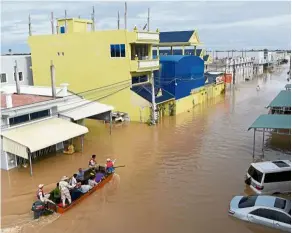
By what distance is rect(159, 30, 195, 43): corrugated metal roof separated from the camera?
141ft

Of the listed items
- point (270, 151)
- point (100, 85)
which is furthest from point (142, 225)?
point (100, 85)

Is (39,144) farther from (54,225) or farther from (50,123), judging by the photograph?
(54,225)

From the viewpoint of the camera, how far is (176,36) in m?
44.1

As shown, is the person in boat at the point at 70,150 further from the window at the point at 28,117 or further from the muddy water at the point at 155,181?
the window at the point at 28,117

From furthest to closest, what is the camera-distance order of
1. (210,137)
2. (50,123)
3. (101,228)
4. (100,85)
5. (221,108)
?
(221,108) → (100,85) → (210,137) → (50,123) → (101,228)

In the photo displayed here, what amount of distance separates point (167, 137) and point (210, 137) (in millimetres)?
3176

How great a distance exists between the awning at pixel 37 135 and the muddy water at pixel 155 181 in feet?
5.50

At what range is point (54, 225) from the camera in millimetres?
12602

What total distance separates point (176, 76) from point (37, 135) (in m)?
19.0

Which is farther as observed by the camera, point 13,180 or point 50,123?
point 50,123

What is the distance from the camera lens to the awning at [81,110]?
71.5 ft

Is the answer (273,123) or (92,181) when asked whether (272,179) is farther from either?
(92,181)

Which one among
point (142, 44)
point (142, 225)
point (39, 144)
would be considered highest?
point (142, 44)

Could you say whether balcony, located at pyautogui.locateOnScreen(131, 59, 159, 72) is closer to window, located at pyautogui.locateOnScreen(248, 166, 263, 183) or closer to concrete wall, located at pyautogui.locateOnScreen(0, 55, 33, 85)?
concrete wall, located at pyautogui.locateOnScreen(0, 55, 33, 85)
